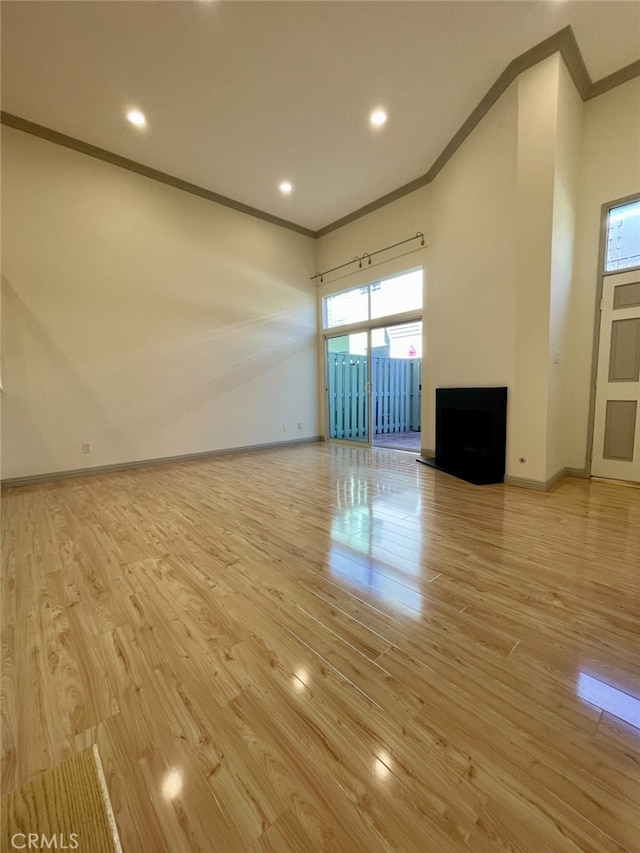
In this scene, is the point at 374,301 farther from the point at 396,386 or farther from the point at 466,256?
the point at 396,386

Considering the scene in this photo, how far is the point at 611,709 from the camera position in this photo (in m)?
1.06

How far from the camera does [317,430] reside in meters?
6.69

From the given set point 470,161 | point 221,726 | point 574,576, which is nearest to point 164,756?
point 221,726

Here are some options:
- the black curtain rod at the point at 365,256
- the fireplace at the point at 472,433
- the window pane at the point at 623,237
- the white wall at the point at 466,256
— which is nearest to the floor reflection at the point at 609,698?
the fireplace at the point at 472,433

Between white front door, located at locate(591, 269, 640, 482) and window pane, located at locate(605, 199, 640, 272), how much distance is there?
13 centimetres

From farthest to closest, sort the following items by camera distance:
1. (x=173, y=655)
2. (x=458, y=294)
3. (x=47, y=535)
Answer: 1. (x=458, y=294)
2. (x=47, y=535)
3. (x=173, y=655)

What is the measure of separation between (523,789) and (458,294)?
427 centimetres

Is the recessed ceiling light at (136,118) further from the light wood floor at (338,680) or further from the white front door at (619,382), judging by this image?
the white front door at (619,382)

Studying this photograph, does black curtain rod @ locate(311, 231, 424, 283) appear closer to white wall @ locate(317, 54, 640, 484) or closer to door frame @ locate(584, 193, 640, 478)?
white wall @ locate(317, 54, 640, 484)

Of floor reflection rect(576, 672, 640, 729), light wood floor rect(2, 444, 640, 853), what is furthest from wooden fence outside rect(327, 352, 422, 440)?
floor reflection rect(576, 672, 640, 729)

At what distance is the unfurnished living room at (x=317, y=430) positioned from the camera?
90cm

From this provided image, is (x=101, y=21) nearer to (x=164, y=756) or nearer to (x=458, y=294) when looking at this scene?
(x=458, y=294)

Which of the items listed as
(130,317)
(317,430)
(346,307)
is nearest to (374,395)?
(317,430)

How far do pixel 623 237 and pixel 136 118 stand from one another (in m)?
5.25
